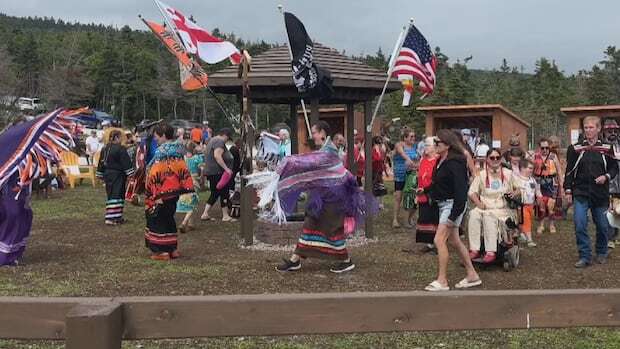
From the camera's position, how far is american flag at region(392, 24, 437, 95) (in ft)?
32.6

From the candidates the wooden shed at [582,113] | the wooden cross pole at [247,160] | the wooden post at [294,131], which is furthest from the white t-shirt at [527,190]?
the wooden shed at [582,113]

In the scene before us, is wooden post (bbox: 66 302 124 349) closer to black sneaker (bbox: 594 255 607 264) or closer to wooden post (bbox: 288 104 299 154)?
black sneaker (bbox: 594 255 607 264)

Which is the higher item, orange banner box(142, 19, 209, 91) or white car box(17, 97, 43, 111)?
white car box(17, 97, 43, 111)

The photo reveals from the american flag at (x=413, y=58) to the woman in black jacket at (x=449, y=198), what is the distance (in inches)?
135

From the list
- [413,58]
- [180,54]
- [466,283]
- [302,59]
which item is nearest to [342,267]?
[466,283]

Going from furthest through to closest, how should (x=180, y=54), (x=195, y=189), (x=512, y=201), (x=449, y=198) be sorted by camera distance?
(x=195, y=189)
(x=180, y=54)
(x=512, y=201)
(x=449, y=198)

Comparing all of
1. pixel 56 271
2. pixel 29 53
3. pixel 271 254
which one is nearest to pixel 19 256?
pixel 56 271

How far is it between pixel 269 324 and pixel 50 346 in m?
2.75

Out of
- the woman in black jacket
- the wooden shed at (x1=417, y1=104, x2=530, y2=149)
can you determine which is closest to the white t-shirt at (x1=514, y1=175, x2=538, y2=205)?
the woman in black jacket

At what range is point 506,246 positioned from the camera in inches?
299

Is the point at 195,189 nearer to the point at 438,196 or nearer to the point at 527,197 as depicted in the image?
the point at 438,196

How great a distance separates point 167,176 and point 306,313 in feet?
18.5

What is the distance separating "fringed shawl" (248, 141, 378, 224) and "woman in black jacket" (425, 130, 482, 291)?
1.09 meters

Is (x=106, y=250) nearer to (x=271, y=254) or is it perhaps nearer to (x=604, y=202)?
(x=271, y=254)
